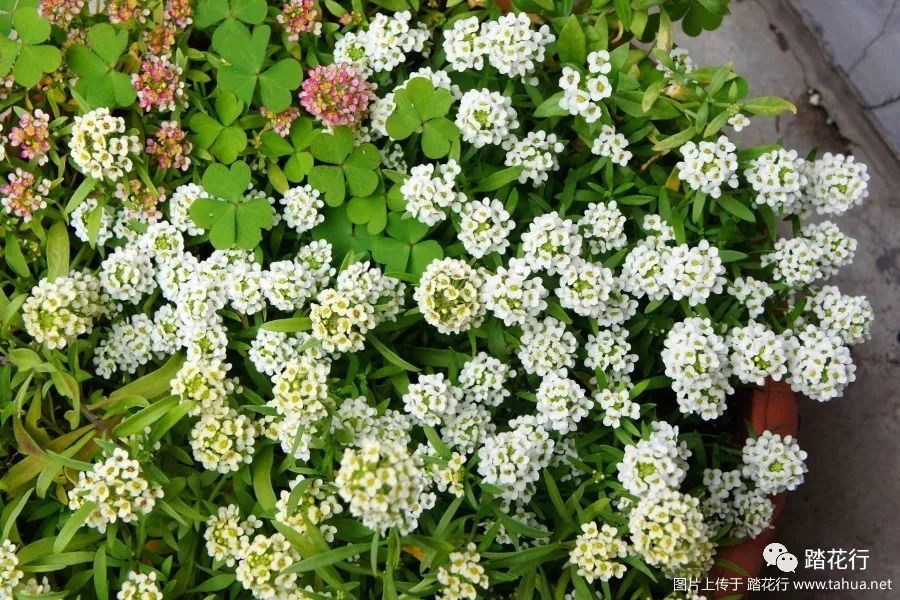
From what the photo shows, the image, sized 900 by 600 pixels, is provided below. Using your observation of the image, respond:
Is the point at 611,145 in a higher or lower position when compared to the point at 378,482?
higher

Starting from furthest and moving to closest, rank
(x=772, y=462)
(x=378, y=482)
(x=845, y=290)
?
(x=845, y=290)
(x=772, y=462)
(x=378, y=482)

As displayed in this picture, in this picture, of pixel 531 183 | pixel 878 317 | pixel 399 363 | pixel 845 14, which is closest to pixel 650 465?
pixel 399 363

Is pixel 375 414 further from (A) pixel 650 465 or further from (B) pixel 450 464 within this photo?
(A) pixel 650 465

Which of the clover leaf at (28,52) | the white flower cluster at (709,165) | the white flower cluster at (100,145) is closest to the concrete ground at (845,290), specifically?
the white flower cluster at (709,165)

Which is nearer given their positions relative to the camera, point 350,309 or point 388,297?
point 350,309

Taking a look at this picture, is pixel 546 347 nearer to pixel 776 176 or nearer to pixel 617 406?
pixel 617 406

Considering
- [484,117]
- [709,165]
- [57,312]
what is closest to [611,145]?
[709,165]

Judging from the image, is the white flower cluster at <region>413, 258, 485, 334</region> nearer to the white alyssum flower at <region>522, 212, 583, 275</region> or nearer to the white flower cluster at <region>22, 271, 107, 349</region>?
the white alyssum flower at <region>522, 212, 583, 275</region>
